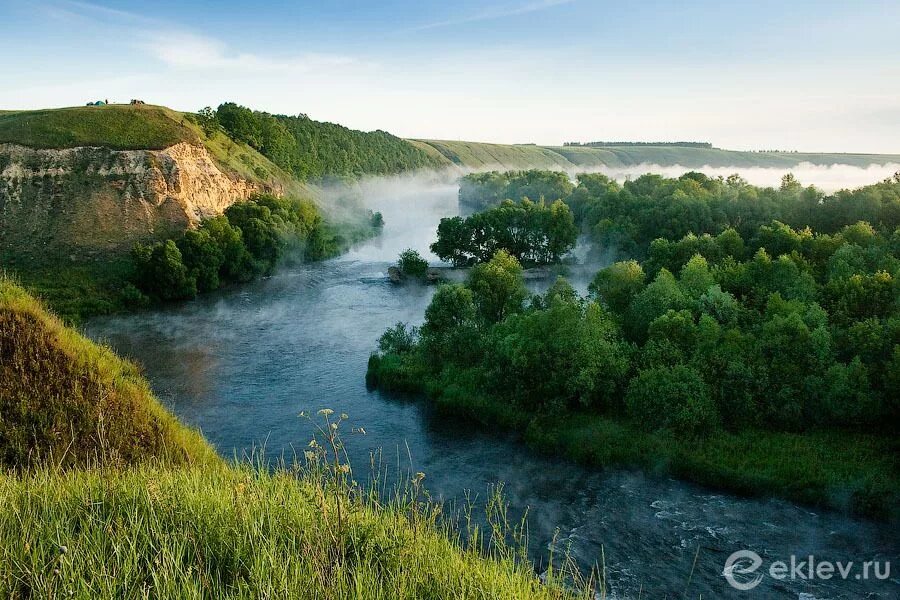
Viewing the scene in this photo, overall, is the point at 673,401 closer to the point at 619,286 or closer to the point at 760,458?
the point at 760,458

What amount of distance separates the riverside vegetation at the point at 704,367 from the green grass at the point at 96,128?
5419 centimetres

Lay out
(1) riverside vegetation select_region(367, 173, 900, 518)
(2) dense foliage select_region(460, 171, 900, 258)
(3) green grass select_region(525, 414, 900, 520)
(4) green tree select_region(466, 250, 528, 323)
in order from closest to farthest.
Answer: (3) green grass select_region(525, 414, 900, 520) → (1) riverside vegetation select_region(367, 173, 900, 518) → (4) green tree select_region(466, 250, 528, 323) → (2) dense foliage select_region(460, 171, 900, 258)

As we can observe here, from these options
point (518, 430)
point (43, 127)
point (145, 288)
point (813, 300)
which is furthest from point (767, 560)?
point (43, 127)

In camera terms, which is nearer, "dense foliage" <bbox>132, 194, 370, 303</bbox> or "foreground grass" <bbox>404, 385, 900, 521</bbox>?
"foreground grass" <bbox>404, 385, 900, 521</bbox>

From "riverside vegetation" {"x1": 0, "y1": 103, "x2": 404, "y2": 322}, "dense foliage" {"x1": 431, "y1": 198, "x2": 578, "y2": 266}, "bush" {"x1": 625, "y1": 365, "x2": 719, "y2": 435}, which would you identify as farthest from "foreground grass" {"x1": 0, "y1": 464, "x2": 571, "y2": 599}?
"dense foliage" {"x1": 431, "y1": 198, "x2": 578, "y2": 266}

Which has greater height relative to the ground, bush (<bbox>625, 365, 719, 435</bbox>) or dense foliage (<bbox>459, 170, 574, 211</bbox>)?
dense foliage (<bbox>459, 170, 574, 211</bbox>)

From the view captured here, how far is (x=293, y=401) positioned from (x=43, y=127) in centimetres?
6545

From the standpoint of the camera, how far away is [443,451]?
111 ft

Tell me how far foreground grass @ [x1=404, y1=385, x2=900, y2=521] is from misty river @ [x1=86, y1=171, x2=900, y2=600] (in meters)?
0.87

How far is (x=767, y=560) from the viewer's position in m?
24.2

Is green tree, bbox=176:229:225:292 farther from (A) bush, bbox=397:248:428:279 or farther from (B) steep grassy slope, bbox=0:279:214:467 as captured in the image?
(B) steep grassy slope, bbox=0:279:214:467

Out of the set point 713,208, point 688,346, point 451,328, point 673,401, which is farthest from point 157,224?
point 713,208

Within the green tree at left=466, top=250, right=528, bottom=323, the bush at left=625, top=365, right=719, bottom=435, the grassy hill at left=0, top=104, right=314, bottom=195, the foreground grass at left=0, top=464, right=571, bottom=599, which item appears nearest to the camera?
the foreground grass at left=0, top=464, right=571, bottom=599

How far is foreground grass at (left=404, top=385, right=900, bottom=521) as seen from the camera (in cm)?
2836
